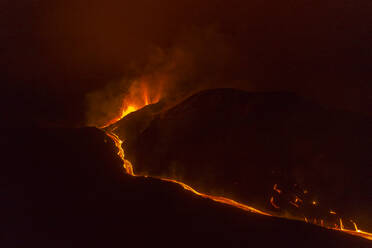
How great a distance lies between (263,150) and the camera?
13.9ft

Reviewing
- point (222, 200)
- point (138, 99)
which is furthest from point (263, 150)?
point (138, 99)

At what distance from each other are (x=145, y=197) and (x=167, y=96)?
245 centimetres

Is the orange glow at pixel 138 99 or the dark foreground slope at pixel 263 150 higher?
the orange glow at pixel 138 99

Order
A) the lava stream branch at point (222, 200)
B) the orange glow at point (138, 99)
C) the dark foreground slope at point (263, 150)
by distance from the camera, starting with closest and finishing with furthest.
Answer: the lava stream branch at point (222, 200), the dark foreground slope at point (263, 150), the orange glow at point (138, 99)

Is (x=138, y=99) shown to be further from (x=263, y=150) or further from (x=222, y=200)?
(x=222, y=200)

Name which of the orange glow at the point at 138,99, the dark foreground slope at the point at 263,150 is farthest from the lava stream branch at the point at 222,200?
the orange glow at the point at 138,99

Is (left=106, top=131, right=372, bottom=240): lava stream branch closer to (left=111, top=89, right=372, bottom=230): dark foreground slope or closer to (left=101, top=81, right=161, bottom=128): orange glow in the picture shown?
(left=111, top=89, right=372, bottom=230): dark foreground slope

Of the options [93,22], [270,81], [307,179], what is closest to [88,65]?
[93,22]

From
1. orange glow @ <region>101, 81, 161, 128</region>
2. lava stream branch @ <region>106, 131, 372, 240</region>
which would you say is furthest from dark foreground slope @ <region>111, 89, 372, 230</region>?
orange glow @ <region>101, 81, 161, 128</region>

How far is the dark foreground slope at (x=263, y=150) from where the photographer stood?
369 cm

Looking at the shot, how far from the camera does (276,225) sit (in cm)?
329

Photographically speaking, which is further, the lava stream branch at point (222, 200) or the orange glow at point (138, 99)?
the orange glow at point (138, 99)

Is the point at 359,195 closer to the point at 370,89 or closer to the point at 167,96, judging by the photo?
the point at 370,89

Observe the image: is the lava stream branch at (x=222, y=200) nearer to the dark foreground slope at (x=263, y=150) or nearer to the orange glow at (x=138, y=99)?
the dark foreground slope at (x=263, y=150)
